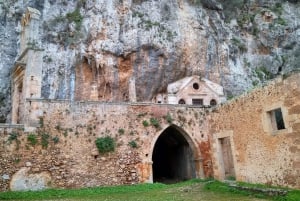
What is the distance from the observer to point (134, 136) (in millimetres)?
15328

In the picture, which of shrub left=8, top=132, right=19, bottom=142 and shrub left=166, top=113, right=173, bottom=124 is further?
shrub left=166, top=113, right=173, bottom=124

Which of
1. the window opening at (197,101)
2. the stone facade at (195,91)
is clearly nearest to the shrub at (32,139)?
the stone facade at (195,91)

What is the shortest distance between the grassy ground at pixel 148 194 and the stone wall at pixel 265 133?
1397 millimetres

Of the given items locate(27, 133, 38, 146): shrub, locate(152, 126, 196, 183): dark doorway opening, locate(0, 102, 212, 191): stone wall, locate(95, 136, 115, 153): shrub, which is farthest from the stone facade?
locate(27, 133, 38, 146): shrub

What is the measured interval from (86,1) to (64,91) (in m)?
7.74

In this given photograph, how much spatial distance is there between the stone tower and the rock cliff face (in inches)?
138

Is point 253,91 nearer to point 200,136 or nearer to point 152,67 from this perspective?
point 200,136

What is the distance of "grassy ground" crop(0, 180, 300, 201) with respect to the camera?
1027cm

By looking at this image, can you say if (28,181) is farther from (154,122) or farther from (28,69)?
(154,122)

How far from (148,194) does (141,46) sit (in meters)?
14.2

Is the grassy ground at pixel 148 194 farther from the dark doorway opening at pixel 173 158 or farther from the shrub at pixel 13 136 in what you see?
the dark doorway opening at pixel 173 158

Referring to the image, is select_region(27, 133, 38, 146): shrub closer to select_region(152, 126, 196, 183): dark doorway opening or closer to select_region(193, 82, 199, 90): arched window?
select_region(152, 126, 196, 183): dark doorway opening

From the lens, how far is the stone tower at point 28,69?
15156mm

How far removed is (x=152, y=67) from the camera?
24.1 meters
